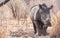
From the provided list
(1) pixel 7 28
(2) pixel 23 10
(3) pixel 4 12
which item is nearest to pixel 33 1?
(2) pixel 23 10

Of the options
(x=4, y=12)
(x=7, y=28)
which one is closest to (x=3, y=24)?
(x=7, y=28)

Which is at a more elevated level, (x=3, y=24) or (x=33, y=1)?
(x=33, y=1)

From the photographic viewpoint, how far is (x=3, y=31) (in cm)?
412

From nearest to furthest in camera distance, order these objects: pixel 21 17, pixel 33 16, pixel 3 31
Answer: pixel 33 16 < pixel 3 31 < pixel 21 17

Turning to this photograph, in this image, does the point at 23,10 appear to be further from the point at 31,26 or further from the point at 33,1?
the point at 31,26

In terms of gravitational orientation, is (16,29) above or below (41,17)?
below

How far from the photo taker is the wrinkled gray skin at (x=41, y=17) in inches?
146

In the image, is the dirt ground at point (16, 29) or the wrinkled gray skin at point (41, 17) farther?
the dirt ground at point (16, 29)

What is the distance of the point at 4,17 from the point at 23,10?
378 millimetres

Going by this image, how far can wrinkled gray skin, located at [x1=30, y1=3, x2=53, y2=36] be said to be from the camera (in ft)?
12.2

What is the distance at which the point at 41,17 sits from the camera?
3.72m

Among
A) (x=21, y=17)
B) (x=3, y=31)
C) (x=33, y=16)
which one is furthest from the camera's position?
(x=21, y=17)

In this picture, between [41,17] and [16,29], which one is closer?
[41,17]

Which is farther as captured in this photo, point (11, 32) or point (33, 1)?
point (33, 1)
